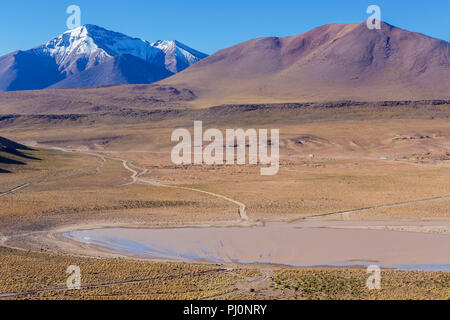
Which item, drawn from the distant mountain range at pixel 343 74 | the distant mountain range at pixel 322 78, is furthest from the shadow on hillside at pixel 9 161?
the distant mountain range at pixel 343 74

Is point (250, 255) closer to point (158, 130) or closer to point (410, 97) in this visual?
point (158, 130)

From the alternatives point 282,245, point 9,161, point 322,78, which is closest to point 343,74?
point 322,78

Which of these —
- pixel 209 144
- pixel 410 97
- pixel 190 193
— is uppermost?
pixel 410 97

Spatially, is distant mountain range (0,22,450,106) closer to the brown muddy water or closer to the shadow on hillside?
the shadow on hillside

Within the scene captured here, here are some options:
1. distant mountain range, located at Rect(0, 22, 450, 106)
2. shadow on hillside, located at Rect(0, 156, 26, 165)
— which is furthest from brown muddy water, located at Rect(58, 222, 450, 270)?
distant mountain range, located at Rect(0, 22, 450, 106)

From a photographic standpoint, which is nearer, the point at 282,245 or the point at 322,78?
the point at 282,245

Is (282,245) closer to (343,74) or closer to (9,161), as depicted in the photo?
(9,161)

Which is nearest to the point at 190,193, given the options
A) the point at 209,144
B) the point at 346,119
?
the point at 209,144
